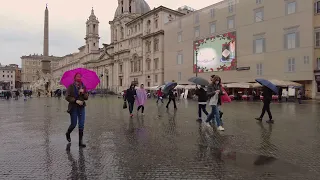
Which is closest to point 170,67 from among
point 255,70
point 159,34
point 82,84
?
point 159,34

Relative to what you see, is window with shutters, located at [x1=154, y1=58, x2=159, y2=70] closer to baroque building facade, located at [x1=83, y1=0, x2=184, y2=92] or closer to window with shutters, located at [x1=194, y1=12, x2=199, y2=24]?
baroque building facade, located at [x1=83, y1=0, x2=184, y2=92]

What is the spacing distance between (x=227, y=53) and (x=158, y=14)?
22247 mm

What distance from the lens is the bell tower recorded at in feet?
315

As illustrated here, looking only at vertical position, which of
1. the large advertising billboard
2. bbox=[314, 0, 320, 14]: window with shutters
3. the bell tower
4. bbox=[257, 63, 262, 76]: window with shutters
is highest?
the bell tower

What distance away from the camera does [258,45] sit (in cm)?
3628

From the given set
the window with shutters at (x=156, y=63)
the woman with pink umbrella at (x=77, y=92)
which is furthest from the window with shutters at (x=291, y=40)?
the woman with pink umbrella at (x=77, y=92)

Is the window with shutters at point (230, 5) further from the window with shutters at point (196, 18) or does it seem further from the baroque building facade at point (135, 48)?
the baroque building facade at point (135, 48)

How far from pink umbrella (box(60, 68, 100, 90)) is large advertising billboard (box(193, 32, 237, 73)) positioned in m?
31.6

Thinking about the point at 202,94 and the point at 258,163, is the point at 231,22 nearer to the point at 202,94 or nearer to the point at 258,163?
the point at 202,94

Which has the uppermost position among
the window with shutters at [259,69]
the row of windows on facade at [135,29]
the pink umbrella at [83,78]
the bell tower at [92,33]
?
the bell tower at [92,33]

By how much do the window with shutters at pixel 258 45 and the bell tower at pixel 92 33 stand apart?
70.0 meters

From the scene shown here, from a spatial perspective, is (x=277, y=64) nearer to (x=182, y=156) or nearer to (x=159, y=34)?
(x=159, y=34)

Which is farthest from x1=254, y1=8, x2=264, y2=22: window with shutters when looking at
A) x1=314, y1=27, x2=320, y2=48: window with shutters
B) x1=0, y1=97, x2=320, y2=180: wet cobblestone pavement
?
x1=0, y1=97, x2=320, y2=180: wet cobblestone pavement

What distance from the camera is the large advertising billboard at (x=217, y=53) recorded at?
129ft
